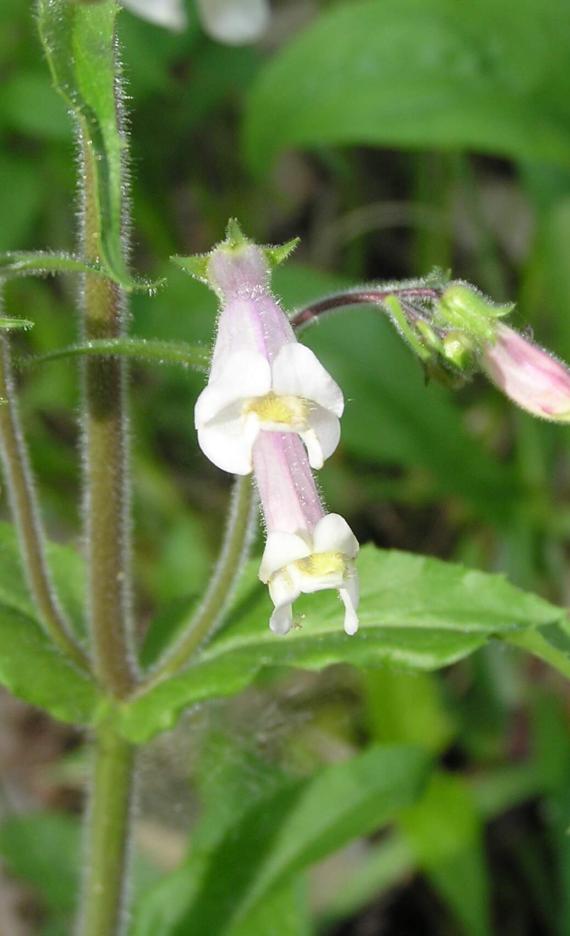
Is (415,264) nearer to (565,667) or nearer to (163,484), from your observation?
(163,484)

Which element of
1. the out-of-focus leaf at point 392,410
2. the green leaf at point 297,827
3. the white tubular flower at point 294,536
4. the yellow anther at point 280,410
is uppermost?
the out-of-focus leaf at point 392,410

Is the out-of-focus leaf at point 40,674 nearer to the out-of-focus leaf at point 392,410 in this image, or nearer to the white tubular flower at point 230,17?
the out-of-focus leaf at point 392,410

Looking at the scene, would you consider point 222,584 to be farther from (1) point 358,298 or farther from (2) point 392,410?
(2) point 392,410

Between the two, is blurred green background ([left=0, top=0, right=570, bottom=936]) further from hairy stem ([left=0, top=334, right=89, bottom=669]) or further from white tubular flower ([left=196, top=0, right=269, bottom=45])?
hairy stem ([left=0, top=334, right=89, bottom=669])

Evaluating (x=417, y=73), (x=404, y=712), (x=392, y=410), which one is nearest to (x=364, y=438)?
(x=392, y=410)

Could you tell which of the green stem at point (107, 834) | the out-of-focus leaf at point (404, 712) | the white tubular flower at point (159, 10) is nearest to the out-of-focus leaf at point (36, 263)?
the green stem at point (107, 834)

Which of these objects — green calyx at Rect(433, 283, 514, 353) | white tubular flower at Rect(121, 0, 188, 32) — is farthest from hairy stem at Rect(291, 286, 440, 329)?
white tubular flower at Rect(121, 0, 188, 32)
